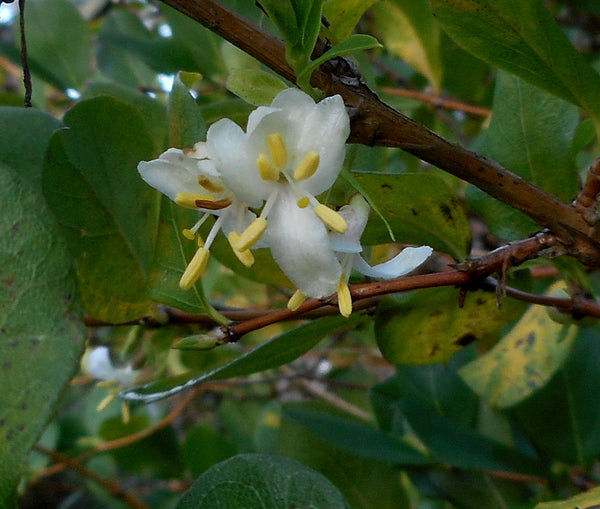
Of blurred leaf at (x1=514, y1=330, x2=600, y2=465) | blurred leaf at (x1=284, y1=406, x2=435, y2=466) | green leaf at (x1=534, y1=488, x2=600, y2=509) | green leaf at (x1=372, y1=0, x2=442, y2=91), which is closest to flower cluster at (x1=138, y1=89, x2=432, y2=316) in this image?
green leaf at (x1=534, y1=488, x2=600, y2=509)

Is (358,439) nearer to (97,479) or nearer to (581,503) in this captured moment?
(581,503)

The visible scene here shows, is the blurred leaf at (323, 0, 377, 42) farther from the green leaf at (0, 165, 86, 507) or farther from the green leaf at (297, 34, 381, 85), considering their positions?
the green leaf at (0, 165, 86, 507)

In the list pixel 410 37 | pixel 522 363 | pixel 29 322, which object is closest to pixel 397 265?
pixel 29 322

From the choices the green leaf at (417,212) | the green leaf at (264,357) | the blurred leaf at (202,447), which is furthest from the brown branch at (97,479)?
the green leaf at (417,212)

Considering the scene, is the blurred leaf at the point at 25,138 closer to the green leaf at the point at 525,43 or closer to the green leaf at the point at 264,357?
the green leaf at the point at 264,357

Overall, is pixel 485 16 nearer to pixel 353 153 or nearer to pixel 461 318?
pixel 353 153
